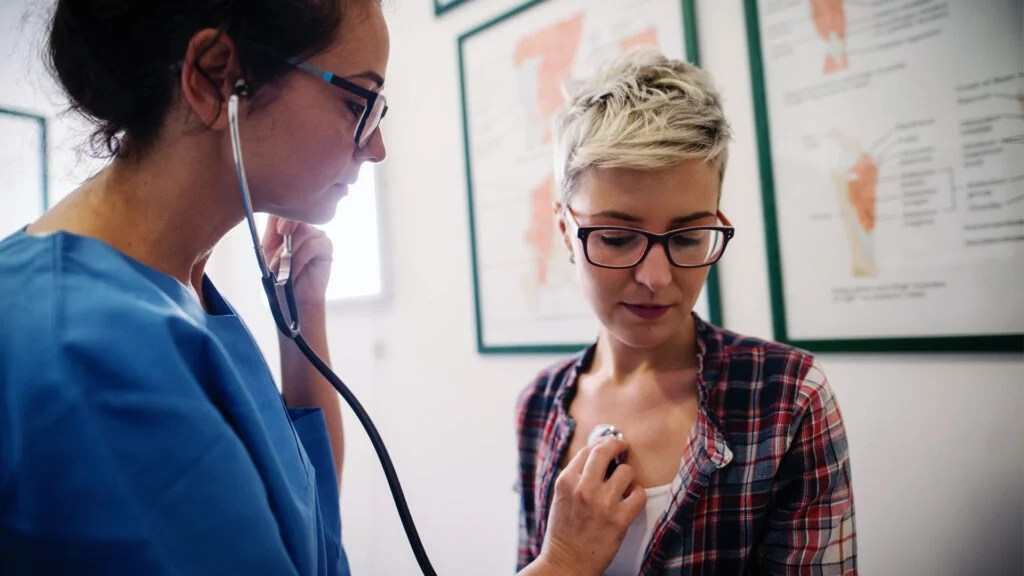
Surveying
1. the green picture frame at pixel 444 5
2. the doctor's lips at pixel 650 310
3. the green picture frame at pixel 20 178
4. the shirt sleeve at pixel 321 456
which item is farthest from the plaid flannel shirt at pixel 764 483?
the green picture frame at pixel 20 178

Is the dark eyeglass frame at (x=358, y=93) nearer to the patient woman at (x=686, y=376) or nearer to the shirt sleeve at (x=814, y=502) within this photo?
the patient woman at (x=686, y=376)

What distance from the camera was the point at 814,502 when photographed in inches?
→ 28.0

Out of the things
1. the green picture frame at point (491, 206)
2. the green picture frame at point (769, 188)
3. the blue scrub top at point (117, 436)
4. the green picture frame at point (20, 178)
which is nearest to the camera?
the blue scrub top at point (117, 436)

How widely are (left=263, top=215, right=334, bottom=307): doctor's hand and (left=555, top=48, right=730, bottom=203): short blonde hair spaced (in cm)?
42

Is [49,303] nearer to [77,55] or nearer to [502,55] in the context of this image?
[77,55]

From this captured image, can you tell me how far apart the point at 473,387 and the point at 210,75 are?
3.86 ft

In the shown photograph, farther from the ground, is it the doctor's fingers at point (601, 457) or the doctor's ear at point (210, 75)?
the doctor's ear at point (210, 75)

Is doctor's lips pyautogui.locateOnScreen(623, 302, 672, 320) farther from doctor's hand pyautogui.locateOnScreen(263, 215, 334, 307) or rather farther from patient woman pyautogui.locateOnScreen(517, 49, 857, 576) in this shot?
doctor's hand pyautogui.locateOnScreen(263, 215, 334, 307)

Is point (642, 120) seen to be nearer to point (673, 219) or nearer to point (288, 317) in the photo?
point (673, 219)

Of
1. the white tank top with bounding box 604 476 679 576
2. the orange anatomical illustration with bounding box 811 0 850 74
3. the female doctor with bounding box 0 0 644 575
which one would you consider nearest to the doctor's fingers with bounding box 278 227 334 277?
the female doctor with bounding box 0 0 644 575

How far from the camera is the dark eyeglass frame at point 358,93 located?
57cm

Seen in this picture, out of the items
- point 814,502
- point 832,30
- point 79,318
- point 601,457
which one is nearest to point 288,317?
point 79,318

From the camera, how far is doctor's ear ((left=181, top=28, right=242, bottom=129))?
1.75ft

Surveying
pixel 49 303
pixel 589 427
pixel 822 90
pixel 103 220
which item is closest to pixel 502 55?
pixel 822 90
